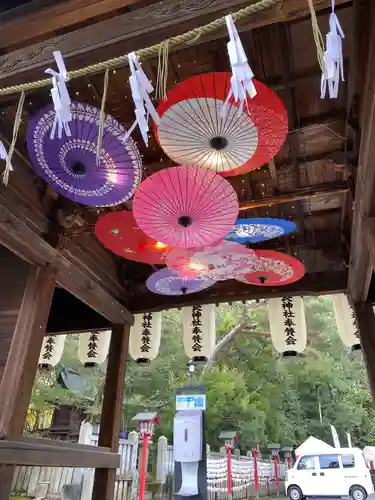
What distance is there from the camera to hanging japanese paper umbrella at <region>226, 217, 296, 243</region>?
11.1 feet

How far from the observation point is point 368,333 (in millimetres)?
4531

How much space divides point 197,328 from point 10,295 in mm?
3344

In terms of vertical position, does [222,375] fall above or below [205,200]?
above

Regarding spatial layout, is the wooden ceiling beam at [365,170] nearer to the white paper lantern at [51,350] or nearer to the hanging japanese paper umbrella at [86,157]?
the hanging japanese paper umbrella at [86,157]

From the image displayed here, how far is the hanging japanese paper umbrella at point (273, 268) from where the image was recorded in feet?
13.0

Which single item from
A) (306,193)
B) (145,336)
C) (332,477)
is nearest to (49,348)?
(145,336)

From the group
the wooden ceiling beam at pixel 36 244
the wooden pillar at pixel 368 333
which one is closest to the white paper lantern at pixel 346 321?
the wooden pillar at pixel 368 333

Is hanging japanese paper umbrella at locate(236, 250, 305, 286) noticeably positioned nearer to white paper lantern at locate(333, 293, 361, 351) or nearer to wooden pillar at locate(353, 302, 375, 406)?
wooden pillar at locate(353, 302, 375, 406)

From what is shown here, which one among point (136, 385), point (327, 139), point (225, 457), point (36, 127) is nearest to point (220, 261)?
point (327, 139)

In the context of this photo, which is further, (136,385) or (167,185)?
(136,385)

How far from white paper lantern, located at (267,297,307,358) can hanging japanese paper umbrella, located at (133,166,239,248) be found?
3.13m

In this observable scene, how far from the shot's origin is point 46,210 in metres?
3.91

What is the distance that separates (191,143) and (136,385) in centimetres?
1681

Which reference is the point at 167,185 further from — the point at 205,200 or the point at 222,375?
the point at 222,375
